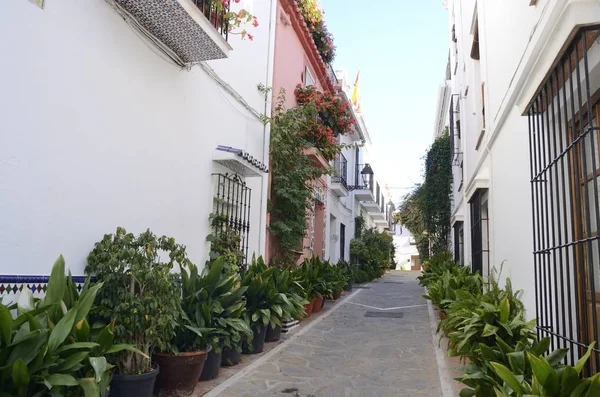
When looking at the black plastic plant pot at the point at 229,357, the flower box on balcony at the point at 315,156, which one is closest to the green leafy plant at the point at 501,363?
the black plastic plant pot at the point at 229,357

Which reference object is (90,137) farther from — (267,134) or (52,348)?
(267,134)

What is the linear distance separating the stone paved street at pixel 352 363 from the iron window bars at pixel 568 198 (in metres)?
1.72

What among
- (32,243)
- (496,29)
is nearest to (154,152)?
→ (32,243)

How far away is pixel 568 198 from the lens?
3799 millimetres

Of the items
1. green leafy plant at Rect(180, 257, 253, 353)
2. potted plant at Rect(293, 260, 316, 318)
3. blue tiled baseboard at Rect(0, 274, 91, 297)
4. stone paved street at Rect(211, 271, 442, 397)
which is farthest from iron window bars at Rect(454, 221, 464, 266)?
blue tiled baseboard at Rect(0, 274, 91, 297)

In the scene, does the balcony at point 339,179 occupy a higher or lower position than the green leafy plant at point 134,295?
higher

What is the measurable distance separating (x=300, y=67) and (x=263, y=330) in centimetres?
646

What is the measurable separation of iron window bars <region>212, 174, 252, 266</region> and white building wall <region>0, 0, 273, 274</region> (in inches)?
11.3

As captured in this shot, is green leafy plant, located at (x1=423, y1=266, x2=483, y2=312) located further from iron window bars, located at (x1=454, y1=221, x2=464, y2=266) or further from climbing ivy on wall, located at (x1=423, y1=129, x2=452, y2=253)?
climbing ivy on wall, located at (x1=423, y1=129, x2=452, y2=253)

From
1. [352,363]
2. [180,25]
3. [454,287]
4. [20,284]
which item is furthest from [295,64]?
[20,284]

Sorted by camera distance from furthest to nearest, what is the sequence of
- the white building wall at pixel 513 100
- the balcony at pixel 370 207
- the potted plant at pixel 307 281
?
1. the balcony at pixel 370 207
2. the potted plant at pixel 307 281
3. the white building wall at pixel 513 100

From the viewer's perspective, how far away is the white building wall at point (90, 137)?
3.37 metres

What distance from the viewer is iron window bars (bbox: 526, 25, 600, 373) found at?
3.00 m

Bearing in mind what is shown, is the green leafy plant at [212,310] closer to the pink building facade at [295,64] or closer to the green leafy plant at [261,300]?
the green leafy plant at [261,300]
